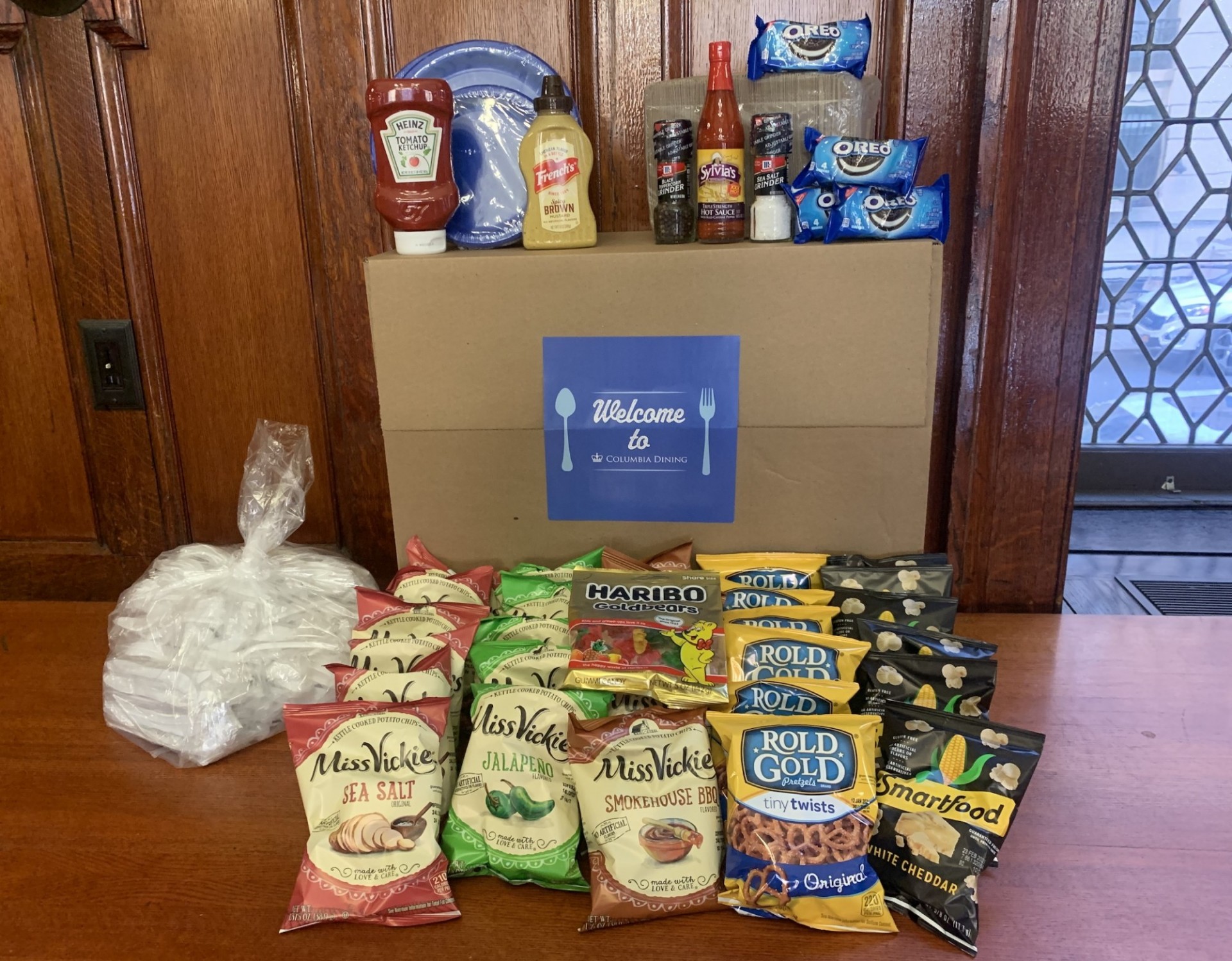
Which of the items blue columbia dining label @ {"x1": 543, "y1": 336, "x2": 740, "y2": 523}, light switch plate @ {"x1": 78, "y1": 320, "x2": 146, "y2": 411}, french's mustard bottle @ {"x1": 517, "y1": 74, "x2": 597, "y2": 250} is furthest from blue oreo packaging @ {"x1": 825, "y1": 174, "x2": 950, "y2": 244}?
light switch plate @ {"x1": 78, "y1": 320, "x2": 146, "y2": 411}

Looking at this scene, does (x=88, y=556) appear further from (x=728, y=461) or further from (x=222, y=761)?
(x=728, y=461)

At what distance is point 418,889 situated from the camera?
0.74 m

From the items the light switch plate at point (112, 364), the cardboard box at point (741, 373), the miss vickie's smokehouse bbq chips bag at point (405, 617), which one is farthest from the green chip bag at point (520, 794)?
the light switch plate at point (112, 364)

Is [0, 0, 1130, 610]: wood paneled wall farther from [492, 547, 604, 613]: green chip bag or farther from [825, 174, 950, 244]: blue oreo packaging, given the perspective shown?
[492, 547, 604, 613]: green chip bag

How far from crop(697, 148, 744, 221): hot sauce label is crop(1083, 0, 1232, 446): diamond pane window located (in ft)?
4.35

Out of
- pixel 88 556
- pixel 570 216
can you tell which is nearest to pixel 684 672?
pixel 570 216

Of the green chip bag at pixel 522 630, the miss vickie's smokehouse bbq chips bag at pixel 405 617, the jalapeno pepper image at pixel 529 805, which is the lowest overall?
the jalapeno pepper image at pixel 529 805

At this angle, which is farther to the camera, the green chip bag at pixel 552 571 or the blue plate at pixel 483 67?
the blue plate at pixel 483 67

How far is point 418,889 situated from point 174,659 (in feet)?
1.30

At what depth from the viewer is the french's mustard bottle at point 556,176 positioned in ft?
3.20

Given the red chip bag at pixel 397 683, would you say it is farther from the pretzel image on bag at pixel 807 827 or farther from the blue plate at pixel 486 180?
the blue plate at pixel 486 180

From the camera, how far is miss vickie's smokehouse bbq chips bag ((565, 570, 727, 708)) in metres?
0.81

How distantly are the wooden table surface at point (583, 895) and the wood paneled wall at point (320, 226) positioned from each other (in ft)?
1.04

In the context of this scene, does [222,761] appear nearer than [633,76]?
Yes
